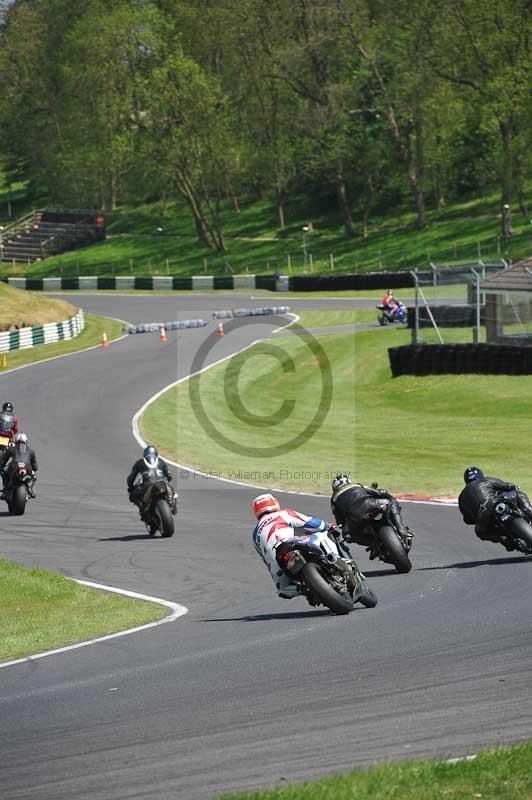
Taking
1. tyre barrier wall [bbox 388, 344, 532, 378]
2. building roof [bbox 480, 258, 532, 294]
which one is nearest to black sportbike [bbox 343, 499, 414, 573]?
tyre barrier wall [bbox 388, 344, 532, 378]

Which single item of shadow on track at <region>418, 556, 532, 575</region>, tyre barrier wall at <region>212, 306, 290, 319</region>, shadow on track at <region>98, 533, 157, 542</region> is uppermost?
tyre barrier wall at <region>212, 306, 290, 319</region>

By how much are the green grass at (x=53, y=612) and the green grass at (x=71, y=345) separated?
3227 centimetres

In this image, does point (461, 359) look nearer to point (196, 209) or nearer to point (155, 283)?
point (155, 283)

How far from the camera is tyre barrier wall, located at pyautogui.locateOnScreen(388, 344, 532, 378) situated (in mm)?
36406

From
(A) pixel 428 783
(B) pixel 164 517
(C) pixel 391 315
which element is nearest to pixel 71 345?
(C) pixel 391 315

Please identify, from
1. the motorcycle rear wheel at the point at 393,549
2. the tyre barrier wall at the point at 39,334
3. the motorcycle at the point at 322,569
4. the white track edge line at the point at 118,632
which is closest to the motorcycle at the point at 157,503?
the white track edge line at the point at 118,632

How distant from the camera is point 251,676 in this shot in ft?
34.0

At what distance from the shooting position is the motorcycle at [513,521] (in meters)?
15.5

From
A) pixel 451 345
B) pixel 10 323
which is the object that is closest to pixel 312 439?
pixel 451 345

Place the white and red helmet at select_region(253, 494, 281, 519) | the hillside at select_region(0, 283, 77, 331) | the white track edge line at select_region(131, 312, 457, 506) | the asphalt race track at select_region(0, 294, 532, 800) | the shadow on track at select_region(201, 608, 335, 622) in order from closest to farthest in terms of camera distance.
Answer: the asphalt race track at select_region(0, 294, 532, 800)
the shadow on track at select_region(201, 608, 335, 622)
the white and red helmet at select_region(253, 494, 281, 519)
the white track edge line at select_region(131, 312, 457, 506)
the hillside at select_region(0, 283, 77, 331)

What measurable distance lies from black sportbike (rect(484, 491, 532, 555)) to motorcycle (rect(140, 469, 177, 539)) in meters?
6.25

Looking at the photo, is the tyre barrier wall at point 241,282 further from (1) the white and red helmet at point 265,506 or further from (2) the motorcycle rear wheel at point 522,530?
(1) the white and red helmet at point 265,506

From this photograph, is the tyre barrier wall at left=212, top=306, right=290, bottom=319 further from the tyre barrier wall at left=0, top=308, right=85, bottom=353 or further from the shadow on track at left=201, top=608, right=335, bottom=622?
the shadow on track at left=201, top=608, right=335, bottom=622

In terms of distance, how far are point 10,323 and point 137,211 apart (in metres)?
53.4
